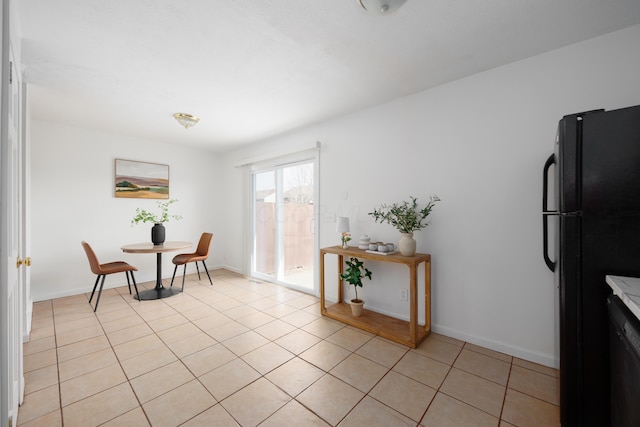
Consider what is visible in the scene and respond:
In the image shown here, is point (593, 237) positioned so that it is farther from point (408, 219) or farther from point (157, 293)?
point (157, 293)

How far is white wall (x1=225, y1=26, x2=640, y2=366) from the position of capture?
6.10 ft

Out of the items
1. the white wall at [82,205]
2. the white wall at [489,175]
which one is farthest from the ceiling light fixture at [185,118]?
the white wall at [489,175]

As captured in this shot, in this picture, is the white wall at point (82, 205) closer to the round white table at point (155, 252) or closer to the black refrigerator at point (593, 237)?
the round white table at point (155, 252)

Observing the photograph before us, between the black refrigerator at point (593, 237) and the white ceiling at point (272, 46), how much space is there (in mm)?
952

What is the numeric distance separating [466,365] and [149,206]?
4.95m

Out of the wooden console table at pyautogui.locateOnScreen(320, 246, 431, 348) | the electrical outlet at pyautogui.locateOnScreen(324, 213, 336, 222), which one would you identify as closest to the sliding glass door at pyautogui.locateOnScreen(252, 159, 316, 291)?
the electrical outlet at pyautogui.locateOnScreen(324, 213, 336, 222)

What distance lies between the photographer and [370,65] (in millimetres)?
2139

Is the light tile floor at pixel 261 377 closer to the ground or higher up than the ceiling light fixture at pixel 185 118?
closer to the ground

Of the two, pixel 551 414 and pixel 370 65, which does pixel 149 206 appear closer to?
pixel 370 65

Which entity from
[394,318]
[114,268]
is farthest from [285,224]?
[114,268]

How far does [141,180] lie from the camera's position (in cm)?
431

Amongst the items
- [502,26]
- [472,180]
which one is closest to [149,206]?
[472,180]

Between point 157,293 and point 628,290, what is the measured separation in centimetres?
452

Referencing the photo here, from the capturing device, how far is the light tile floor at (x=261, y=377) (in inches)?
59.6
